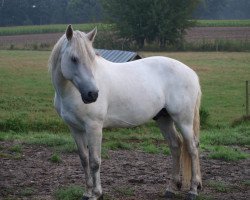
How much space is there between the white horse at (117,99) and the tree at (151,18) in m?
46.0

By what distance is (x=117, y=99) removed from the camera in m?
6.57

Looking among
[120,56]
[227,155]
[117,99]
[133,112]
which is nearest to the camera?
[117,99]

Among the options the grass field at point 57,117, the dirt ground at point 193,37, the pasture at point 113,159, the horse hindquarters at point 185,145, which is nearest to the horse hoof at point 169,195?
the horse hindquarters at point 185,145

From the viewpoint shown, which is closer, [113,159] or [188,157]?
[188,157]

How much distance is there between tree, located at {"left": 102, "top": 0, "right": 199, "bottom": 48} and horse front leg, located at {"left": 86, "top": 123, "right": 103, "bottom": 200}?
46.8m

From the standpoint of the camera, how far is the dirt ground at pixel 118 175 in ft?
23.2

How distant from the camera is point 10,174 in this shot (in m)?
7.91

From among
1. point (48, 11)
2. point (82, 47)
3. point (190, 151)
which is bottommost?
point (48, 11)

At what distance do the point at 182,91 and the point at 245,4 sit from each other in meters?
116

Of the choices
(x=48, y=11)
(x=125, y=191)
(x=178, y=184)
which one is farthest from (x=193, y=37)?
(x=125, y=191)

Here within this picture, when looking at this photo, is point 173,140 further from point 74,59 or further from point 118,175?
point 74,59

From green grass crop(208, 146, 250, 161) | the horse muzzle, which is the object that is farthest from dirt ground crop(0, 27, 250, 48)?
the horse muzzle

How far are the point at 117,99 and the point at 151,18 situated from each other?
47060 millimetres

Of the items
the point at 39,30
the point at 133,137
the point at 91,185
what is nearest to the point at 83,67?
the point at 91,185
